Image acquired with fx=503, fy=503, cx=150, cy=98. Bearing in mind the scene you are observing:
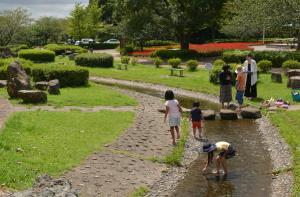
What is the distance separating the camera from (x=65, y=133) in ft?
52.3

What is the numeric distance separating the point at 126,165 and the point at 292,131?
6.71 m

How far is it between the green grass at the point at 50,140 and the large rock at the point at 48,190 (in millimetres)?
2246

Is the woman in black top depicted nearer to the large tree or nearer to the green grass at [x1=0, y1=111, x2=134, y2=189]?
the green grass at [x1=0, y1=111, x2=134, y2=189]

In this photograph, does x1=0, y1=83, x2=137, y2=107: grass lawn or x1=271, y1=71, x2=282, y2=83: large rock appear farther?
x1=271, y1=71, x2=282, y2=83: large rock

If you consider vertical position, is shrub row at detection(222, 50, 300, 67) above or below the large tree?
below

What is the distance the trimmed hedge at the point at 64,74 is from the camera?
92.5ft

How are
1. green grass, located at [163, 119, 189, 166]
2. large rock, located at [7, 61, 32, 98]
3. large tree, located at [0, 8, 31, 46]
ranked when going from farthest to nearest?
large tree, located at [0, 8, 31, 46], large rock, located at [7, 61, 32, 98], green grass, located at [163, 119, 189, 166]

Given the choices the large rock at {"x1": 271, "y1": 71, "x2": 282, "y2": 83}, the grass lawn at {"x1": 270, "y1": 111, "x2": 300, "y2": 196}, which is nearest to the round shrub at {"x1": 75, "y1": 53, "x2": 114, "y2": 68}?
the large rock at {"x1": 271, "y1": 71, "x2": 282, "y2": 83}

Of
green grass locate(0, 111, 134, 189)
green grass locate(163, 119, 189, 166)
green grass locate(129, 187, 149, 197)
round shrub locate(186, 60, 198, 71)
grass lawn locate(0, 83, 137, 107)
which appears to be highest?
round shrub locate(186, 60, 198, 71)

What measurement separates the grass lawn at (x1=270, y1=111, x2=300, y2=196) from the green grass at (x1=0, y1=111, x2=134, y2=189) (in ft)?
17.9

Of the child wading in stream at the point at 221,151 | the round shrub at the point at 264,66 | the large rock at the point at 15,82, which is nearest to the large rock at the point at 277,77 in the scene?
the round shrub at the point at 264,66

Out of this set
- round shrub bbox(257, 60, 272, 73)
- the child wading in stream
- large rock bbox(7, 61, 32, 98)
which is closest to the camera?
the child wading in stream

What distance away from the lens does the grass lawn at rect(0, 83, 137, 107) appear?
22.3m

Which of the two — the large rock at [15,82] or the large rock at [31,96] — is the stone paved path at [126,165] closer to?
the large rock at [31,96]
